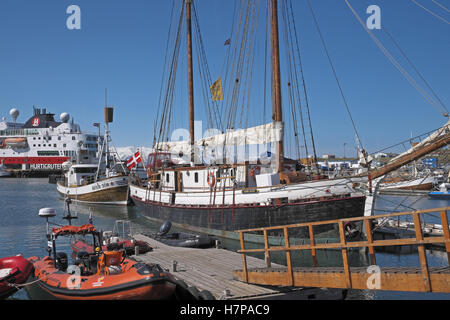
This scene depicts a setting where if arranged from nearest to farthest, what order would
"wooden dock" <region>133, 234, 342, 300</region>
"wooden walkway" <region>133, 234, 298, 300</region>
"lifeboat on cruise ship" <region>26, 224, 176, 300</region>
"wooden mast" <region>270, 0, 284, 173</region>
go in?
"lifeboat on cruise ship" <region>26, 224, 176, 300</region>, "wooden dock" <region>133, 234, 342, 300</region>, "wooden walkway" <region>133, 234, 298, 300</region>, "wooden mast" <region>270, 0, 284, 173</region>

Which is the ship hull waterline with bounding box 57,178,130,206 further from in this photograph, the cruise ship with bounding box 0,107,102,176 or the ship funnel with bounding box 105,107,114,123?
the cruise ship with bounding box 0,107,102,176

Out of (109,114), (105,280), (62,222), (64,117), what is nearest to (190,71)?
(62,222)

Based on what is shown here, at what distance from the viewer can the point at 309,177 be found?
23.6m

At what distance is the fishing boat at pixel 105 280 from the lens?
10.1 metres

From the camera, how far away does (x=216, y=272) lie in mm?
13016

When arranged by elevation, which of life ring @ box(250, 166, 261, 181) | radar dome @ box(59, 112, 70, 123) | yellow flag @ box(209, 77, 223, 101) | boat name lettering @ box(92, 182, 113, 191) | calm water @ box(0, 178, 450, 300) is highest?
radar dome @ box(59, 112, 70, 123)

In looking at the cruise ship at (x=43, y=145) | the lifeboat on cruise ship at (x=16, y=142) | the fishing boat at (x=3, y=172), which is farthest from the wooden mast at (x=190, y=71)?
the fishing boat at (x=3, y=172)

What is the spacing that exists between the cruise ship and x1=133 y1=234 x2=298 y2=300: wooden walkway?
288 ft

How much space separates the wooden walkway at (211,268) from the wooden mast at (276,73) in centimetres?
871

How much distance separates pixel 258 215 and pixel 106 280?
1265 centimetres

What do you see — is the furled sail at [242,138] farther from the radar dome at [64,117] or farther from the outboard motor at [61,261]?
the radar dome at [64,117]

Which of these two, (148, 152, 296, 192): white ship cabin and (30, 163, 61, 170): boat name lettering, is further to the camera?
(30, 163, 61, 170): boat name lettering

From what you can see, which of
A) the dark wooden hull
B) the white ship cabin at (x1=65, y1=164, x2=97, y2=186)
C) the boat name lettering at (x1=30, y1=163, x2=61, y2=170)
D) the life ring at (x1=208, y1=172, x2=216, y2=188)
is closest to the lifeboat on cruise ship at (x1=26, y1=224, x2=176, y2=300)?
the dark wooden hull

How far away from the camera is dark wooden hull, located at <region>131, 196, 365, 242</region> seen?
2002cm
